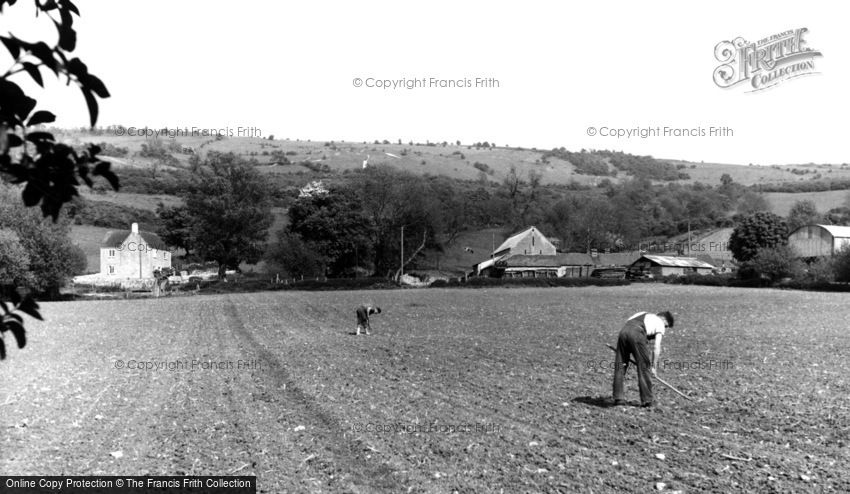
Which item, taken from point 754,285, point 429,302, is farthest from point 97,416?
point 754,285

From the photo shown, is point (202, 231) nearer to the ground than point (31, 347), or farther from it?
farther from it

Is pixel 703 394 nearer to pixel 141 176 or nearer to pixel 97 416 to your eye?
pixel 97 416

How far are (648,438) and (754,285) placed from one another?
79745 millimetres

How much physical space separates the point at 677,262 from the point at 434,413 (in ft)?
344

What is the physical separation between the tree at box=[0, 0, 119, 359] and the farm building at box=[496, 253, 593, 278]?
11279 cm

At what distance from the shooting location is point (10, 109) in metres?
2.75

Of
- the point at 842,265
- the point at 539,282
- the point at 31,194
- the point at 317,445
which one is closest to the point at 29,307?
the point at 31,194

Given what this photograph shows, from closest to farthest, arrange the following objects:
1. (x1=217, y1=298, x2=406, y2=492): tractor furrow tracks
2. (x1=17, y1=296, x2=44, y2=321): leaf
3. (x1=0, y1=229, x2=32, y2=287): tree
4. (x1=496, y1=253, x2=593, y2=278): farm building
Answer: (x1=17, y1=296, x2=44, y2=321): leaf → (x1=217, y1=298, x2=406, y2=492): tractor furrow tracks → (x1=0, y1=229, x2=32, y2=287): tree → (x1=496, y1=253, x2=593, y2=278): farm building

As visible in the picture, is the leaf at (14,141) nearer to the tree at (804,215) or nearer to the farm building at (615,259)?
the farm building at (615,259)

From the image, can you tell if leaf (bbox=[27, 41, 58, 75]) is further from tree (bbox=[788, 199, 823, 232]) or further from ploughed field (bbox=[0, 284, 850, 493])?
tree (bbox=[788, 199, 823, 232])

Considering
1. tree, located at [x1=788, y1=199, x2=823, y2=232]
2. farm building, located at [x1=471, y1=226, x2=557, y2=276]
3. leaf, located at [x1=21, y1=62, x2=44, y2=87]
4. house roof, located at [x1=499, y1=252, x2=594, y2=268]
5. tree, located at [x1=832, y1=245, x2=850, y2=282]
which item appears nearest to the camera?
leaf, located at [x1=21, y1=62, x2=44, y2=87]

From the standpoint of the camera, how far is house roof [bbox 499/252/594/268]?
115375mm

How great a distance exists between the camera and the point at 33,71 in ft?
8.84

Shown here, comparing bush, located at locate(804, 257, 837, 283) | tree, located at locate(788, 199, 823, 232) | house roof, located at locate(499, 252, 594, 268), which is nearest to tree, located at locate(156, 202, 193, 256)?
house roof, located at locate(499, 252, 594, 268)
